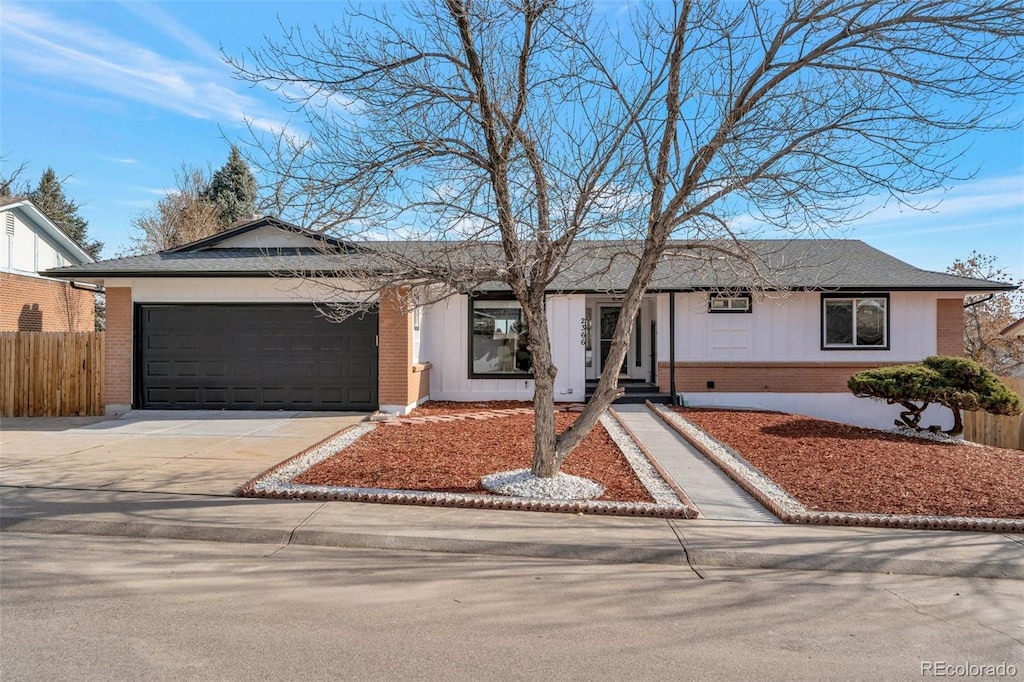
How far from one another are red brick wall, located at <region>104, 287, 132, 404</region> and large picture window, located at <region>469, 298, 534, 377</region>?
24.1ft

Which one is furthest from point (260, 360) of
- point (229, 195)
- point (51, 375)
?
point (229, 195)

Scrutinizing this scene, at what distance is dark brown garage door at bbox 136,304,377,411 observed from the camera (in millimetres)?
13352

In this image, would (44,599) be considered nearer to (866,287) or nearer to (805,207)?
(805,207)

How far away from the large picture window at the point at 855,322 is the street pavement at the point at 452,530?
1025 cm

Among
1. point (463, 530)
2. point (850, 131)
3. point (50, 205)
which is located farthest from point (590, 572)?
point (50, 205)

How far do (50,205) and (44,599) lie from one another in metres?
44.7

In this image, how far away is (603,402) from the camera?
290 inches

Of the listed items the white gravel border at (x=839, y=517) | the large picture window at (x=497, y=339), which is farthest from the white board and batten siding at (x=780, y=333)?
the white gravel border at (x=839, y=517)

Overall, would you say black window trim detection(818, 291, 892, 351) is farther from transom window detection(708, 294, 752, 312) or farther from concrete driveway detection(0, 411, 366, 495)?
concrete driveway detection(0, 411, 366, 495)

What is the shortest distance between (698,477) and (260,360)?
9300 millimetres

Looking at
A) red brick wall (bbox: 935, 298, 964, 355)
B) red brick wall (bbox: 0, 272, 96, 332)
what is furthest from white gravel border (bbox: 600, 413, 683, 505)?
red brick wall (bbox: 0, 272, 96, 332)

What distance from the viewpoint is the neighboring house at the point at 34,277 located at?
2053 cm

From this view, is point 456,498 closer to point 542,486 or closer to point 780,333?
point 542,486

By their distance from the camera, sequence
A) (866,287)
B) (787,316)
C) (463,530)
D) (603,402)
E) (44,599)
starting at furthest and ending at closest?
(787,316) → (866,287) → (603,402) → (463,530) → (44,599)
